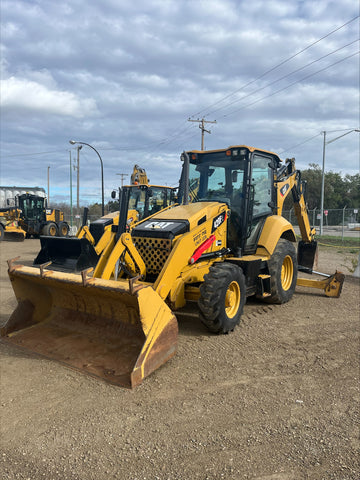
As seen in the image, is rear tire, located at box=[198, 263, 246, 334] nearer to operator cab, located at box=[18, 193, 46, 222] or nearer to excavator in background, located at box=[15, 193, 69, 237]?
excavator in background, located at box=[15, 193, 69, 237]

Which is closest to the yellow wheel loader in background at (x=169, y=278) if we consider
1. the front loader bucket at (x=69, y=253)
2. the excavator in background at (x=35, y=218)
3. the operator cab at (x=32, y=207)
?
the front loader bucket at (x=69, y=253)

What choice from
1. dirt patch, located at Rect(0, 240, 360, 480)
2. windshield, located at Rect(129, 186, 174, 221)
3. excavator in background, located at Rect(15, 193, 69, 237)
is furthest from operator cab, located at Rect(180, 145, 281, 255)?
excavator in background, located at Rect(15, 193, 69, 237)

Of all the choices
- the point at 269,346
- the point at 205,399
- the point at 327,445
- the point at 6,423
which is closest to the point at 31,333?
the point at 6,423

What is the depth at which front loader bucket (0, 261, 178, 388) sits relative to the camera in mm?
3959

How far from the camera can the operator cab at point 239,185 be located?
6.27m

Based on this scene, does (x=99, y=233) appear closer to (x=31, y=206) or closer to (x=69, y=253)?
(x=69, y=253)

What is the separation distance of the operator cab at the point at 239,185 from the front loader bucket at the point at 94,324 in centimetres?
256

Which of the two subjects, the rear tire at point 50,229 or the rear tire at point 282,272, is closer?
the rear tire at point 282,272

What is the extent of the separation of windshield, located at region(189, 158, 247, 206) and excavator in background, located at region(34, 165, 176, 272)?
1.64 meters

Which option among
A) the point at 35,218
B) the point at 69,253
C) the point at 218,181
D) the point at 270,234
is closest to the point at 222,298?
the point at 270,234

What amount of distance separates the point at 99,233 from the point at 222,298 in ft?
29.8

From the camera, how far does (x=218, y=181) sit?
662cm

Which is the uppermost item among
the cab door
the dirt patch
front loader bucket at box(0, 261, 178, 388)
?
the cab door

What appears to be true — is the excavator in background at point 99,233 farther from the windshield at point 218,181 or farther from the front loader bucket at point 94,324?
the front loader bucket at point 94,324
